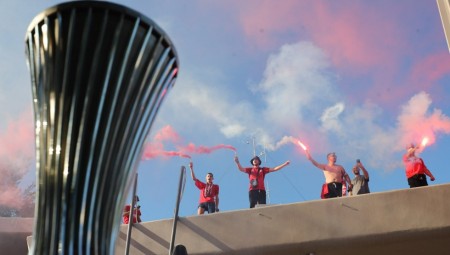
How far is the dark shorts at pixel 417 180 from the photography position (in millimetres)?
10141

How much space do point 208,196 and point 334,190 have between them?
2401 mm

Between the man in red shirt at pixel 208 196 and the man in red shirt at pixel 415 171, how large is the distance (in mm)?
3578

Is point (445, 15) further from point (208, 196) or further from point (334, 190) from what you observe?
point (208, 196)

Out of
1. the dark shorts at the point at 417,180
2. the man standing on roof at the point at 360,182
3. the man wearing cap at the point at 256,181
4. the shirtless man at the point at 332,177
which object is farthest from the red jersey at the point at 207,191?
the dark shorts at the point at 417,180

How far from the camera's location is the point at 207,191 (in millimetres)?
11297

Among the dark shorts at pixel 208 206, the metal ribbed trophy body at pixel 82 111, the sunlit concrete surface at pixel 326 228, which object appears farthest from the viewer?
the dark shorts at pixel 208 206

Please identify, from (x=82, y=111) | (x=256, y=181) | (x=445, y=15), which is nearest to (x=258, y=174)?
(x=256, y=181)

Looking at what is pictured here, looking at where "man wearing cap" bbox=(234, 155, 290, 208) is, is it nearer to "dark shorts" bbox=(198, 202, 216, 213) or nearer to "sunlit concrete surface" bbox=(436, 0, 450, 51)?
"dark shorts" bbox=(198, 202, 216, 213)

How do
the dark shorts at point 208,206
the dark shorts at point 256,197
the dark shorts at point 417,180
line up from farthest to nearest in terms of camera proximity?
the dark shorts at point 208,206 → the dark shorts at point 256,197 → the dark shorts at point 417,180

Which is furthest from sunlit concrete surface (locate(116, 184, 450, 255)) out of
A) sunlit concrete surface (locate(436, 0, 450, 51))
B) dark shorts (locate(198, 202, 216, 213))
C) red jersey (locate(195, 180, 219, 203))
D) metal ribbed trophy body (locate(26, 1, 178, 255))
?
metal ribbed trophy body (locate(26, 1, 178, 255))

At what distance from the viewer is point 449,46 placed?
1120cm

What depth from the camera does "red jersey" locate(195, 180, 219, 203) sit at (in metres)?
11.2

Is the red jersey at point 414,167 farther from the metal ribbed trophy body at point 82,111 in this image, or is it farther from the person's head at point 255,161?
the metal ribbed trophy body at point 82,111

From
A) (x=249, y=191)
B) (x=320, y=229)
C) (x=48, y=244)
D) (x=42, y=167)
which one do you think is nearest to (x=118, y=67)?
(x=42, y=167)
